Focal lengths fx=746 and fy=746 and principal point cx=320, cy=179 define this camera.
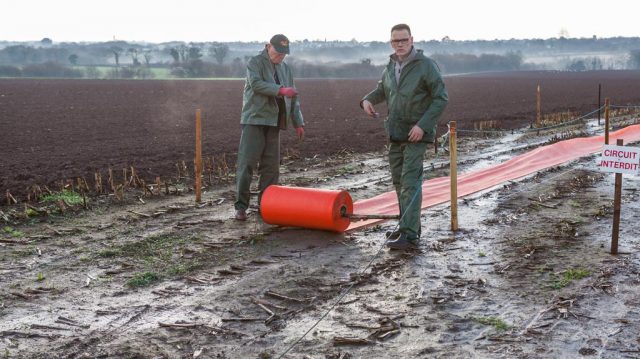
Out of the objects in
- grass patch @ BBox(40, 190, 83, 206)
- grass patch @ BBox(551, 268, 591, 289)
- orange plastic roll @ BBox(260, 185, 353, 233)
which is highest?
orange plastic roll @ BBox(260, 185, 353, 233)

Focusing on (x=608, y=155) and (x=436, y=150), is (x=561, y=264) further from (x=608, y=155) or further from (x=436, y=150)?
(x=436, y=150)

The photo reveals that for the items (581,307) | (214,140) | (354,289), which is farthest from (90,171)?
(581,307)

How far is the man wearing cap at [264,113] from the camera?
8125 millimetres

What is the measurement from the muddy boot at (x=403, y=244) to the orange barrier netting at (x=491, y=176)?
923mm

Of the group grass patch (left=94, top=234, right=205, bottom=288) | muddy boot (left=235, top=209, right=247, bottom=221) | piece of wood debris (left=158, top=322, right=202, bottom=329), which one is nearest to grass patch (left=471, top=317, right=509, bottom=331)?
piece of wood debris (left=158, top=322, right=202, bottom=329)

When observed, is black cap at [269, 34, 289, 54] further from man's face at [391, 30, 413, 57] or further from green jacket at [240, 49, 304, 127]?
man's face at [391, 30, 413, 57]

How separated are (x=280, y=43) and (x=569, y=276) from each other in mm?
3883

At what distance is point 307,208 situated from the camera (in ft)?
24.7

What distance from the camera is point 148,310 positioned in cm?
536

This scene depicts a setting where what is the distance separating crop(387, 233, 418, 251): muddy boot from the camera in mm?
7117

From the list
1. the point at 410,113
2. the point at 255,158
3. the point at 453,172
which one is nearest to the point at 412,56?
the point at 410,113

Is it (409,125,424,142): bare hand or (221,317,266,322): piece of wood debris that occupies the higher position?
(409,125,424,142): bare hand

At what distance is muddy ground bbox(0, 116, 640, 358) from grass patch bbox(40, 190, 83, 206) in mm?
287

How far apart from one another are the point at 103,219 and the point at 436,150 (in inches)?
304
